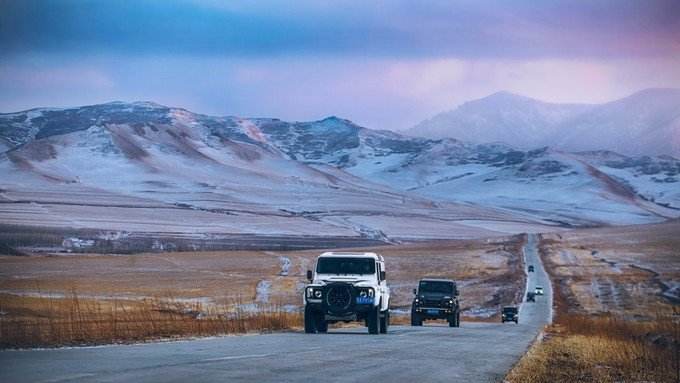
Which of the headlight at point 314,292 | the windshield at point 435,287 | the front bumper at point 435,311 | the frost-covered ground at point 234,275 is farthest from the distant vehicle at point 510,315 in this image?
the headlight at point 314,292

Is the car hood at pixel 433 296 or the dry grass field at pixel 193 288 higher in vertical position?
the car hood at pixel 433 296

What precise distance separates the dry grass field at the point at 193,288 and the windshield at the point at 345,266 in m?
2.86

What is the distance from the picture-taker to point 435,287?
180 ft

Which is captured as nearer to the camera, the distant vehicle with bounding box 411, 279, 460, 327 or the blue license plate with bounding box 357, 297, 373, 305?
the blue license plate with bounding box 357, 297, 373, 305

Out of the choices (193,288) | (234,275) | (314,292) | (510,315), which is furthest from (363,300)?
(234,275)

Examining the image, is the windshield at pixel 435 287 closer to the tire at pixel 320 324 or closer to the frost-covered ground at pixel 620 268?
the tire at pixel 320 324

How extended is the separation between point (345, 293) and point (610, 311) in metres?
43.9

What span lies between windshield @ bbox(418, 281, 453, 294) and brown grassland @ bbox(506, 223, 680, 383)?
18.0 ft

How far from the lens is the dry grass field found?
3500 centimetres

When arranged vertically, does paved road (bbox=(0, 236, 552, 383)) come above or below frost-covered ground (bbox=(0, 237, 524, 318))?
above

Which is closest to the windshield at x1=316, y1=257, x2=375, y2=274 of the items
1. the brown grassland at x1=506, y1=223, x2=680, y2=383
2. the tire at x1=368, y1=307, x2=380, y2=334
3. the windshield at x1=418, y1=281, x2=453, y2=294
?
the tire at x1=368, y1=307, x2=380, y2=334

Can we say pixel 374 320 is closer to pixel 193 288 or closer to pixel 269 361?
pixel 269 361

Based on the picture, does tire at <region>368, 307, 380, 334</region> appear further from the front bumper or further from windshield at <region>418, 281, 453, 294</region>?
windshield at <region>418, 281, 453, 294</region>

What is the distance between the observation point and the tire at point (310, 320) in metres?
36.7
